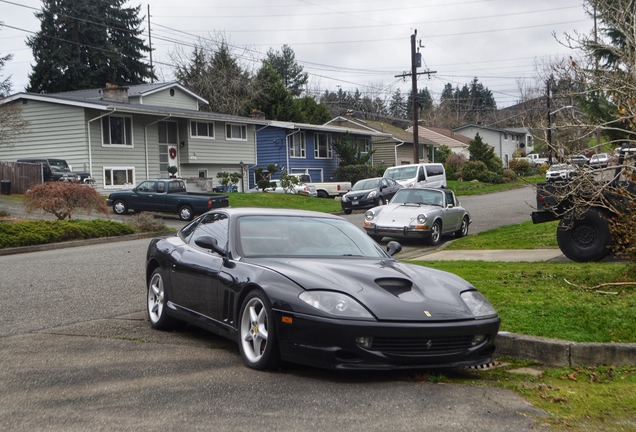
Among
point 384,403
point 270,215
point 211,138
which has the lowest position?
point 384,403

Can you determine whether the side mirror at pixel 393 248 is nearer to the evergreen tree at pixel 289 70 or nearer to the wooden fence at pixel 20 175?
the wooden fence at pixel 20 175

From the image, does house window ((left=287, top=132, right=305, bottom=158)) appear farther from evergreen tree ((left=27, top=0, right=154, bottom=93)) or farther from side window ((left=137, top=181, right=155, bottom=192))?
side window ((left=137, top=181, right=155, bottom=192))

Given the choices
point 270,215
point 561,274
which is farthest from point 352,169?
point 270,215

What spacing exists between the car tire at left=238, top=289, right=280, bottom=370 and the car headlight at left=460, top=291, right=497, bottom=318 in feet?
5.39

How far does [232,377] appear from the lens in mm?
5559

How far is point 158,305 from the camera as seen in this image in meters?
7.73

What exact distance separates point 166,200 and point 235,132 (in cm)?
1886

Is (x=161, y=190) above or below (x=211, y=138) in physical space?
below

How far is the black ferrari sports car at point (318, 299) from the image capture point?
17.5 feet

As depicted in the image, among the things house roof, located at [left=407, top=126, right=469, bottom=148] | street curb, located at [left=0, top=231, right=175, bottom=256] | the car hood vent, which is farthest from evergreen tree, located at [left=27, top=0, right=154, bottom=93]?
the car hood vent

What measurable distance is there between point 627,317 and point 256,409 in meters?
4.21

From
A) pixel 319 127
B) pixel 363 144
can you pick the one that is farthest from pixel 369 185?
pixel 363 144

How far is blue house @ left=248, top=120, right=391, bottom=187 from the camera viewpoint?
5100cm

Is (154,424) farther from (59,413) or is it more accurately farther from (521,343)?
(521,343)
